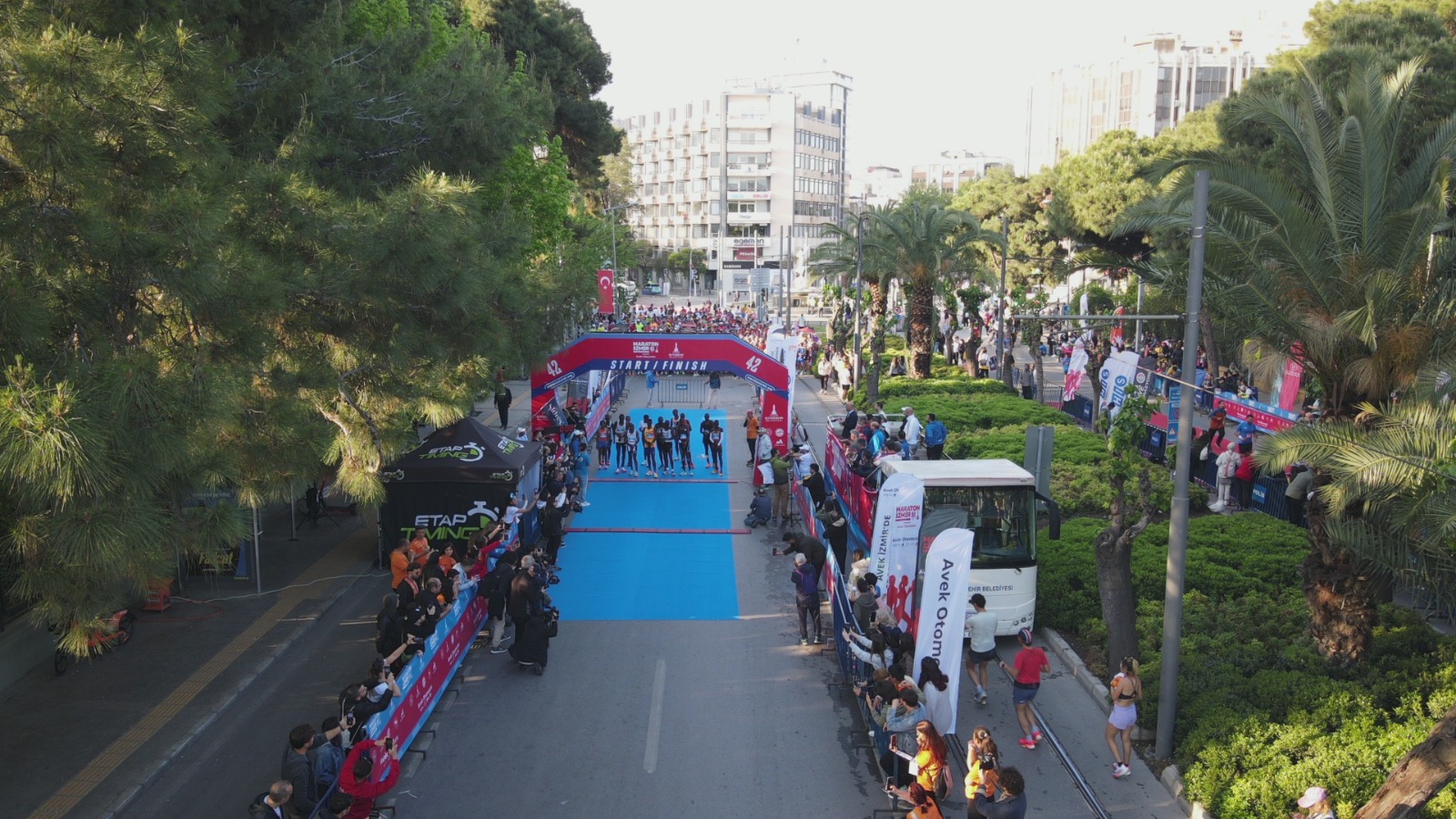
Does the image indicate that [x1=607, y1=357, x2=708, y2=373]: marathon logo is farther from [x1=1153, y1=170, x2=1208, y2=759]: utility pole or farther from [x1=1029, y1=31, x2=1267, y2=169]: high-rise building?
[x1=1029, y1=31, x2=1267, y2=169]: high-rise building

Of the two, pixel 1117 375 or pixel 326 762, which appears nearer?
pixel 326 762

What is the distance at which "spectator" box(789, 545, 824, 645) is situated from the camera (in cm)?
1410

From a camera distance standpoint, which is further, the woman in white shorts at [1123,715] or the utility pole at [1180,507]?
the woman in white shorts at [1123,715]

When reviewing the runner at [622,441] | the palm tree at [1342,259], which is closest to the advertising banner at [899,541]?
the palm tree at [1342,259]

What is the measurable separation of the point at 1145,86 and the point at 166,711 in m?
111

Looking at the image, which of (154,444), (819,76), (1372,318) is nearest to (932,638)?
(1372,318)

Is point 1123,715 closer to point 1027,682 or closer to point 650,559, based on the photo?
point 1027,682

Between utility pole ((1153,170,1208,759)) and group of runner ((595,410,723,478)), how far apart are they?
16561 mm

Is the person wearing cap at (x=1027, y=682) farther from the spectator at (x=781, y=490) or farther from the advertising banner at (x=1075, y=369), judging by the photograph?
the advertising banner at (x=1075, y=369)

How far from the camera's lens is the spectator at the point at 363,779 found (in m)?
9.05

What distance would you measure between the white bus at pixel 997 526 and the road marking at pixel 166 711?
910 cm

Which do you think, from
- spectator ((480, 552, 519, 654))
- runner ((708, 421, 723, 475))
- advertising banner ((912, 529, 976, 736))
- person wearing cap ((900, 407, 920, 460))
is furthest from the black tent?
person wearing cap ((900, 407, 920, 460))

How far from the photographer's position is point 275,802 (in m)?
8.11

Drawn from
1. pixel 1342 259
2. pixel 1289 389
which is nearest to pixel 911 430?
pixel 1289 389
